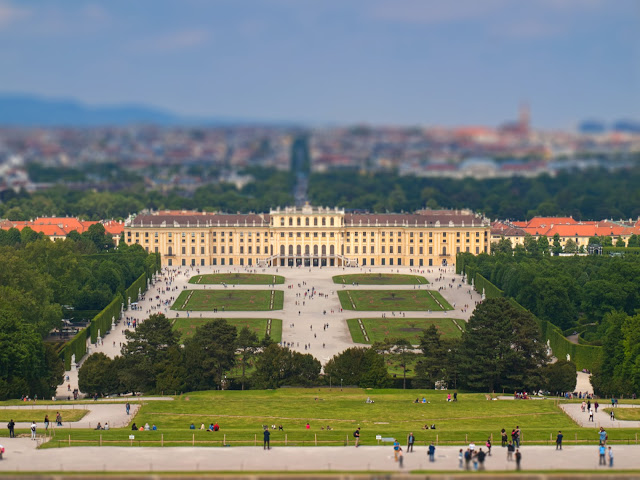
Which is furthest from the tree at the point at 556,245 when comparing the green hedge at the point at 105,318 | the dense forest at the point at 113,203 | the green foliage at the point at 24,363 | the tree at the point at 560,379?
the green foliage at the point at 24,363

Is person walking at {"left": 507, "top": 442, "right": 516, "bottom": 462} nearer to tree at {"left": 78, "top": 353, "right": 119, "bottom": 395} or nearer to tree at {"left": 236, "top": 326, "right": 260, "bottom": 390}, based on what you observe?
tree at {"left": 236, "top": 326, "right": 260, "bottom": 390}

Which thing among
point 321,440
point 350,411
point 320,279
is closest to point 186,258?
point 320,279

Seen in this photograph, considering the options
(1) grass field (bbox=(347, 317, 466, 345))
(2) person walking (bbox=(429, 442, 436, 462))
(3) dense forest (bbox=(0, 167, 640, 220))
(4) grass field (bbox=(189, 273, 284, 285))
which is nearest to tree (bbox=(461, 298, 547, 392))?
(1) grass field (bbox=(347, 317, 466, 345))

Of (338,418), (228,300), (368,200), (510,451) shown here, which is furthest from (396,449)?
(368,200)

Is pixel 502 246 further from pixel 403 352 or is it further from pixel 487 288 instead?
pixel 403 352

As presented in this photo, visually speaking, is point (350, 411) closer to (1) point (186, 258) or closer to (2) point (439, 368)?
(2) point (439, 368)

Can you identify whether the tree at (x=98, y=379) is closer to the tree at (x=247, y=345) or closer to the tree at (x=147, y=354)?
the tree at (x=147, y=354)
